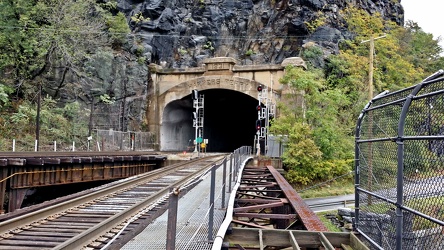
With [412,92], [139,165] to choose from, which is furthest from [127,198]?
[139,165]

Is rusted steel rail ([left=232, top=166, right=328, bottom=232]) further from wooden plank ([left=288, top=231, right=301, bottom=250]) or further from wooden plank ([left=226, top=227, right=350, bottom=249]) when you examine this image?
wooden plank ([left=288, top=231, right=301, bottom=250])

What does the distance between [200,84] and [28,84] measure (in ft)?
46.9

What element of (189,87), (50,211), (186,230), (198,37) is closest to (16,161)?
(50,211)

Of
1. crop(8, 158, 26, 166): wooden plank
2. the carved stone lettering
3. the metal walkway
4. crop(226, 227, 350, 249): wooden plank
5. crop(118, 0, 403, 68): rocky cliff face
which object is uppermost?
crop(118, 0, 403, 68): rocky cliff face

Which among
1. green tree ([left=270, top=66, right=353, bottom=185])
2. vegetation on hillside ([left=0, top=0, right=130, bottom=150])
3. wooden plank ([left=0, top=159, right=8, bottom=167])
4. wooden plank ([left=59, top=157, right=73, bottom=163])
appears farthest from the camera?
vegetation on hillside ([left=0, top=0, right=130, bottom=150])

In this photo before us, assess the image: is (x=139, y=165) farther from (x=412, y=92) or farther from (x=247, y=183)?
(x=412, y=92)

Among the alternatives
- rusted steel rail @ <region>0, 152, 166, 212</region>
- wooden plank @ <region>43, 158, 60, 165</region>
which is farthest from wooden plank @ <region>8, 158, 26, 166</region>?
wooden plank @ <region>43, 158, 60, 165</region>

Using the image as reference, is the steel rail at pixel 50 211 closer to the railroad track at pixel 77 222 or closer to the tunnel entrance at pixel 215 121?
the railroad track at pixel 77 222

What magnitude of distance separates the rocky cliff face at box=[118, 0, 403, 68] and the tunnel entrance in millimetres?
4997

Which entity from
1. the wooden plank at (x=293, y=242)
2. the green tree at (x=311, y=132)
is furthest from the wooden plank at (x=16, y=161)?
the green tree at (x=311, y=132)

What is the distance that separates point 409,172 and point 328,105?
23579 millimetres

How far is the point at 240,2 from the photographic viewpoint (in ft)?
150

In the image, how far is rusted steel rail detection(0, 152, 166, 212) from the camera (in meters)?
13.0

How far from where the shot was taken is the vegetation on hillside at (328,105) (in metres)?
26.0
